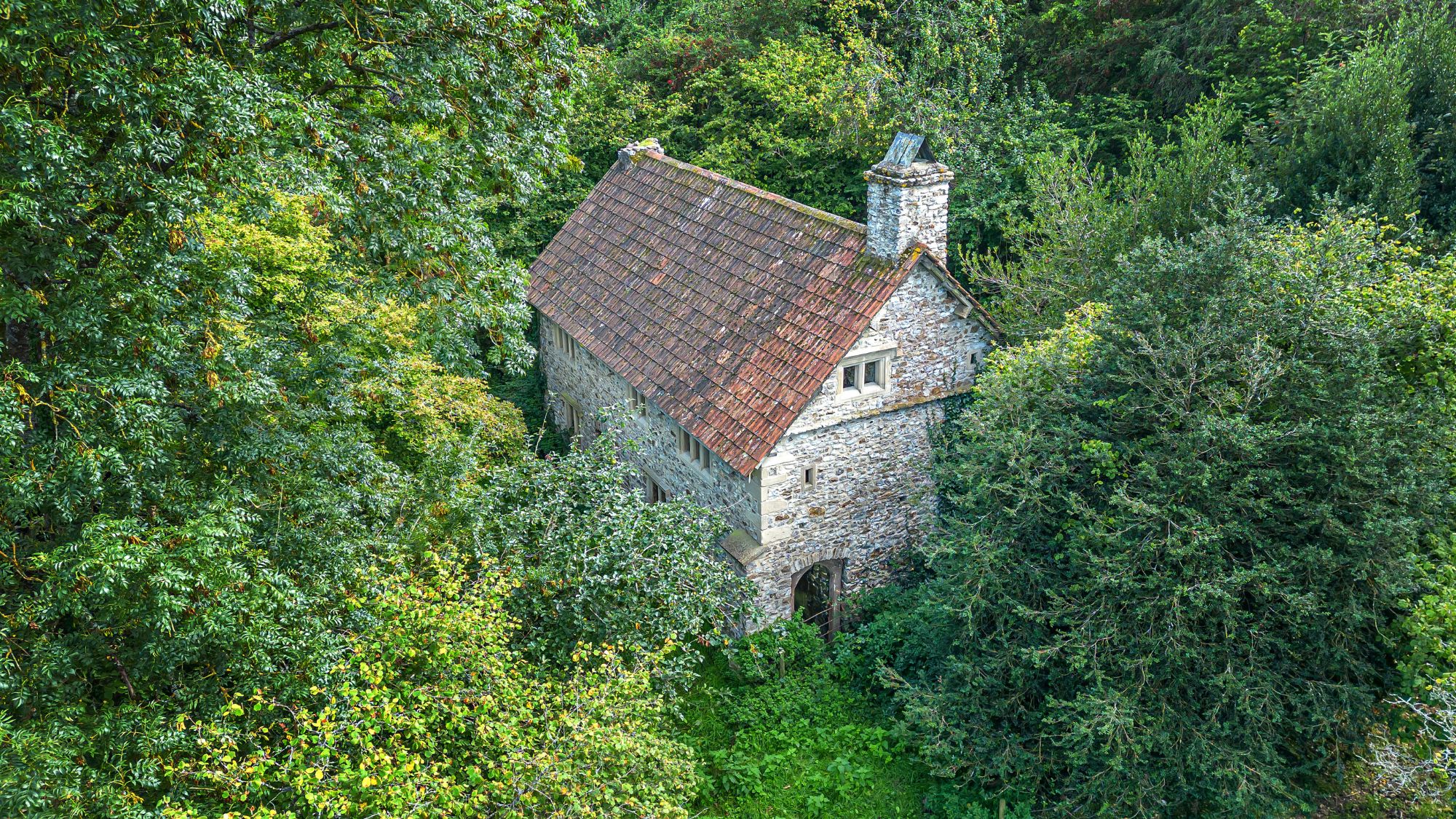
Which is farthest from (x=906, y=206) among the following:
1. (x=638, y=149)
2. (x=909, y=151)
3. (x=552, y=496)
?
(x=638, y=149)

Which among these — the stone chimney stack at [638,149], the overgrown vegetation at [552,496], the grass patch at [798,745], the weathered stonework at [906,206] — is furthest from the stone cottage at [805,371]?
the stone chimney stack at [638,149]

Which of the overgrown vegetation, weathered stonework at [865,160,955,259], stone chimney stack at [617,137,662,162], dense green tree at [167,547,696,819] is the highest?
stone chimney stack at [617,137,662,162]

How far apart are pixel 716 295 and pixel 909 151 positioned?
5336 mm

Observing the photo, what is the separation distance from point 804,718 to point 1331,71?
16.2m

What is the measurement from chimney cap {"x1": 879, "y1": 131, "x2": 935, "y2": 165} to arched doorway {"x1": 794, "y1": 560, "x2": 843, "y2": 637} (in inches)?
296

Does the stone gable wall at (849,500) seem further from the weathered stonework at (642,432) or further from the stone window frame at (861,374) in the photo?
the weathered stonework at (642,432)

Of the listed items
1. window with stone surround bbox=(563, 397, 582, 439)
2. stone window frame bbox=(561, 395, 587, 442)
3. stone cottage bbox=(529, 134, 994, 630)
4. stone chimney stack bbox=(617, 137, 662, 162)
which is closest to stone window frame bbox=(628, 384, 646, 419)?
stone cottage bbox=(529, 134, 994, 630)

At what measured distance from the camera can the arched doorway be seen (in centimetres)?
1873

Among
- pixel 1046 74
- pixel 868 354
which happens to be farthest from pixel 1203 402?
pixel 1046 74

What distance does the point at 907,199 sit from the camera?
16875mm

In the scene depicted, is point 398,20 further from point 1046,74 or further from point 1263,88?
point 1046,74

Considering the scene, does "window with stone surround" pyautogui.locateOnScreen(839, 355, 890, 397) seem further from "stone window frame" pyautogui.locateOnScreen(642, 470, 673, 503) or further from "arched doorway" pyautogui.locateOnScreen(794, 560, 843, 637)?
"stone window frame" pyautogui.locateOnScreen(642, 470, 673, 503)

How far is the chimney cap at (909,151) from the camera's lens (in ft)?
54.0

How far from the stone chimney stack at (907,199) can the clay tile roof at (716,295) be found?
48 centimetres
